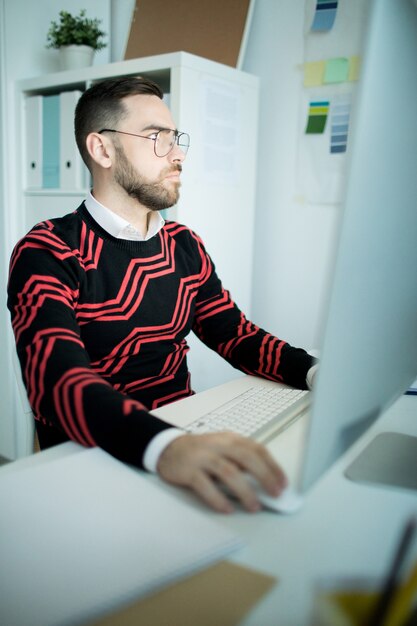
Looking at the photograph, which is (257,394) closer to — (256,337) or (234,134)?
(256,337)

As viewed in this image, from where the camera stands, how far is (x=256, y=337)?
51.8 inches

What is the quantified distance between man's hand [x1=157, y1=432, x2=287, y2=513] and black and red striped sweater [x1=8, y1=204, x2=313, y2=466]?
0.66ft

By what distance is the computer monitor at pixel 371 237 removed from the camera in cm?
40

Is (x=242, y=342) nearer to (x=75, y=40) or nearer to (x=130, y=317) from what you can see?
(x=130, y=317)

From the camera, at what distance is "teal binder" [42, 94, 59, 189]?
2.29 metres

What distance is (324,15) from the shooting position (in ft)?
7.02

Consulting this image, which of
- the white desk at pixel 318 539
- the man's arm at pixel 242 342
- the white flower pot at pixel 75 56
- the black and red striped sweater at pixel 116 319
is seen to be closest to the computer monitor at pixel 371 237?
the white desk at pixel 318 539

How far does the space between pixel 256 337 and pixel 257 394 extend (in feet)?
1.09

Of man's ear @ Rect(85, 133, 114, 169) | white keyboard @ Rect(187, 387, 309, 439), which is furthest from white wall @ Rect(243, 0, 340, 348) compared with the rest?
white keyboard @ Rect(187, 387, 309, 439)

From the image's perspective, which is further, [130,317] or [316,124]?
[316,124]

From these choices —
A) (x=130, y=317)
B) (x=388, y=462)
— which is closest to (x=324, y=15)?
(x=130, y=317)

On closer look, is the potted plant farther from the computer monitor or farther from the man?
the computer monitor

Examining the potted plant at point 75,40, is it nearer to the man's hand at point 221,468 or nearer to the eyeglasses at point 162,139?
the eyeglasses at point 162,139

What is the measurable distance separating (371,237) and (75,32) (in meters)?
2.29
